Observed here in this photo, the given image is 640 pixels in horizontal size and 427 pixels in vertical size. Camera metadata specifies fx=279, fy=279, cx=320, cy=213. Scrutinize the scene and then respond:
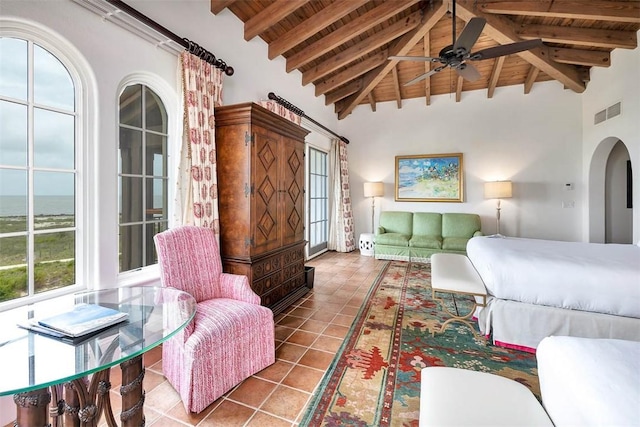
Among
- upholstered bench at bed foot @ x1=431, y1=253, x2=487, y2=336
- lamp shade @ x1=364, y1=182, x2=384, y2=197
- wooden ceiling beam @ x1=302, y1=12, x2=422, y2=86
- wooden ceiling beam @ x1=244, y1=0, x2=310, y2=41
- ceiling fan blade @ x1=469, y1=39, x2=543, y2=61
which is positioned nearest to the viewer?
upholstered bench at bed foot @ x1=431, y1=253, x2=487, y2=336

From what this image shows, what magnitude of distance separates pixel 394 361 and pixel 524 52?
4.71 m

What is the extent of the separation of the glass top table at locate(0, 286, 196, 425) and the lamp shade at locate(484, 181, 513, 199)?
5.41 meters

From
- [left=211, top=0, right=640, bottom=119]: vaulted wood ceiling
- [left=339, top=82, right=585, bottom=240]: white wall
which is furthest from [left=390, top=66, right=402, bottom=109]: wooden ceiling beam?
[left=339, top=82, right=585, bottom=240]: white wall

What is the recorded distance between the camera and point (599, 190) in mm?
4938

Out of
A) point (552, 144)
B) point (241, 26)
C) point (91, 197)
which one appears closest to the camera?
point (91, 197)

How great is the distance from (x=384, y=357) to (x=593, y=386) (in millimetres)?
1444

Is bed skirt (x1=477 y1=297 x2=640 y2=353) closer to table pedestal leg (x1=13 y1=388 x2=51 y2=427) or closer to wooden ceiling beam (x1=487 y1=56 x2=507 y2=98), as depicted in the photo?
table pedestal leg (x1=13 y1=388 x2=51 y2=427)

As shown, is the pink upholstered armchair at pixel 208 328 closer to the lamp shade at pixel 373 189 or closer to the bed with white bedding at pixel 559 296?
the bed with white bedding at pixel 559 296

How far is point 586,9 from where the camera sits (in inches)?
127

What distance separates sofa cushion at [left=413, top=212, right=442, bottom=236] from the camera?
18.5 ft

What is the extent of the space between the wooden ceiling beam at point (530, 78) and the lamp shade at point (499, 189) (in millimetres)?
1839

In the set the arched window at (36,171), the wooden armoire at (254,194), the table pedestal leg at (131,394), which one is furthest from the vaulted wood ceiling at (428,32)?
the table pedestal leg at (131,394)

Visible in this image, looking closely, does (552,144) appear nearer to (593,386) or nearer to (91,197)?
(593,386)

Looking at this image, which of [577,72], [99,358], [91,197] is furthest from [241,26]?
[577,72]
